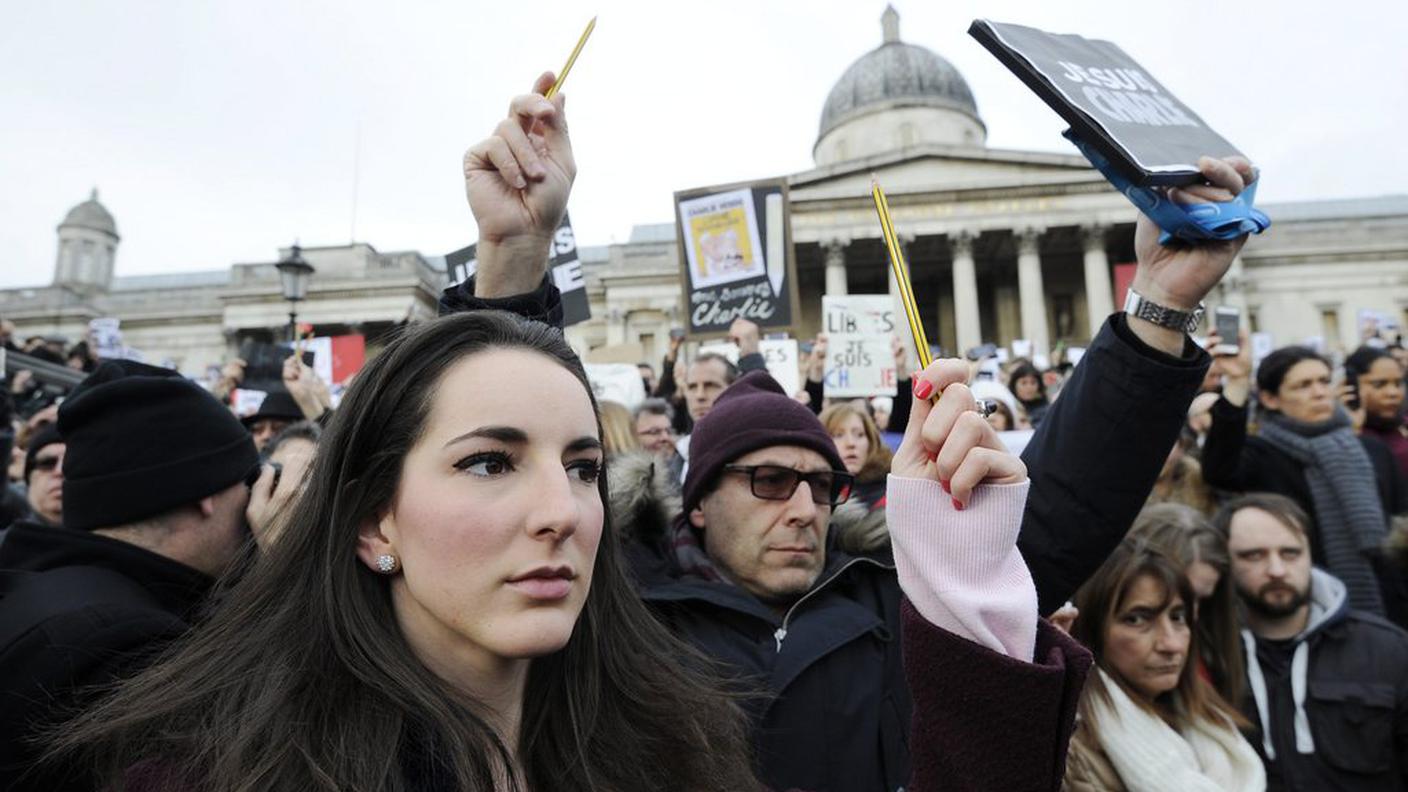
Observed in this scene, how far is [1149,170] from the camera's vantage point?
5.91ft

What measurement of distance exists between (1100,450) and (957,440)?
97 cm

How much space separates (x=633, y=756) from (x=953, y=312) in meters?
40.4

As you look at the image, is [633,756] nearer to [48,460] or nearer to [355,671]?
[355,671]

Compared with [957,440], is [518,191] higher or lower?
higher

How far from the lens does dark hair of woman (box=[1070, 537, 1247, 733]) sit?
3.15 m

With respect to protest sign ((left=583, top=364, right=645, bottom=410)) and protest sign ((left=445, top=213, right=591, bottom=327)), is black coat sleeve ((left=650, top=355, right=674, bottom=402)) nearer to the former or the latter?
protest sign ((left=583, top=364, right=645, bottom=410))

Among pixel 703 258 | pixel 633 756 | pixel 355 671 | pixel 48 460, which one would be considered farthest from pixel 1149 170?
pixel 703 258

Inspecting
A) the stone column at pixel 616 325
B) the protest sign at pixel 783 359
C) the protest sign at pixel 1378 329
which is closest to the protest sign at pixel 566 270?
the protest sign at pixel 783 359

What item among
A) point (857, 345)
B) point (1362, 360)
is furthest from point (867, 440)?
point (857, 345)

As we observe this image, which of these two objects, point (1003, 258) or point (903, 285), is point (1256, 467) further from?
point (1003, 258)

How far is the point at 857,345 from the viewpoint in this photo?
934cm

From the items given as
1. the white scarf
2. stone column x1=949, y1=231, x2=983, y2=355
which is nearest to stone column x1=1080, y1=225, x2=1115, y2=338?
stone column x1=949, y1=231, x2=983, y2=355

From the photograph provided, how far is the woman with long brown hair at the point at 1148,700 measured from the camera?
9.31 ft

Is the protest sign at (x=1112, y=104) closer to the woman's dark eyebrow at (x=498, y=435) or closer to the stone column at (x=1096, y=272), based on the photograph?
the woman's dark eyebrow at (x=498, y=435)
